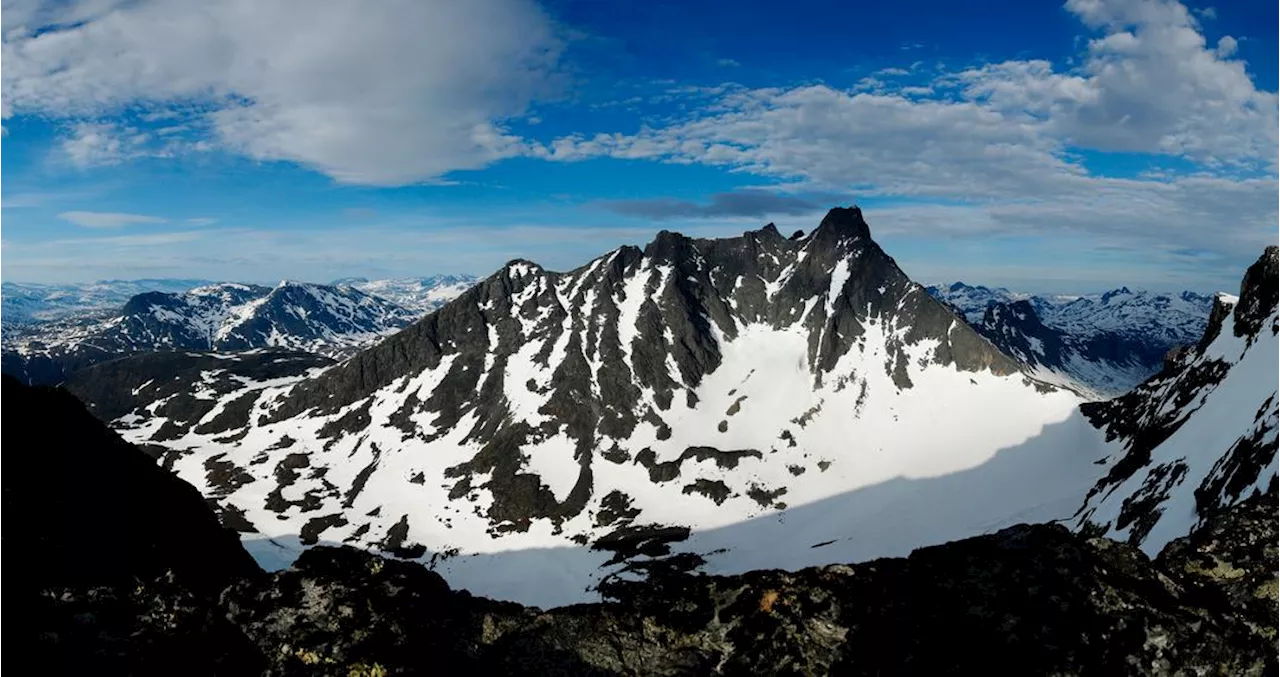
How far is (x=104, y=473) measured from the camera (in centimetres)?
1973

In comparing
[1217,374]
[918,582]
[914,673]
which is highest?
[918,582]

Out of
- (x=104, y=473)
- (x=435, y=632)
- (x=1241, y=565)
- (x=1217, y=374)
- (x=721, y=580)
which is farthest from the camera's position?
(x=1217, y=374)

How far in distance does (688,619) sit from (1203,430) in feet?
372

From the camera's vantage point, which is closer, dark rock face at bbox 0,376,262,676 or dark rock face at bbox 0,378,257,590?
dark rock face at bbox 0,376,262,676

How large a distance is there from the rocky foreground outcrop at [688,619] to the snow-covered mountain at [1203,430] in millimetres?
53228

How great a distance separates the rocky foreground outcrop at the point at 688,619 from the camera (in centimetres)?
1034

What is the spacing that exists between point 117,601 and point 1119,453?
16956cm

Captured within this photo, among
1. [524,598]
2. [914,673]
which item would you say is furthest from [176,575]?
[524,598]

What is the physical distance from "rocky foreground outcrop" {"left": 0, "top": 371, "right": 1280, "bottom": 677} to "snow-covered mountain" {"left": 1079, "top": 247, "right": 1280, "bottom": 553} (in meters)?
53.2

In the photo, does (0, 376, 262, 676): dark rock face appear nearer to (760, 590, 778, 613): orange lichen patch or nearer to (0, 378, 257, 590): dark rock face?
(0, 378, 257, 590): dark rock face

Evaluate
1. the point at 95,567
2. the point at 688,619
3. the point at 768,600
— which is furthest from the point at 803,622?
the point at 95,567

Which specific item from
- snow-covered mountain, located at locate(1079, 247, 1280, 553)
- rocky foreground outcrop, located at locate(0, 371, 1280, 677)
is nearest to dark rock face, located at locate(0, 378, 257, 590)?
rocky foreground outcrop, located at locate(0, 371, 1280, 677)

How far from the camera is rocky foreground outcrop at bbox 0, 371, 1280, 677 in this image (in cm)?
1034

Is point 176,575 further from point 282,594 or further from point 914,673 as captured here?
point 914,673
